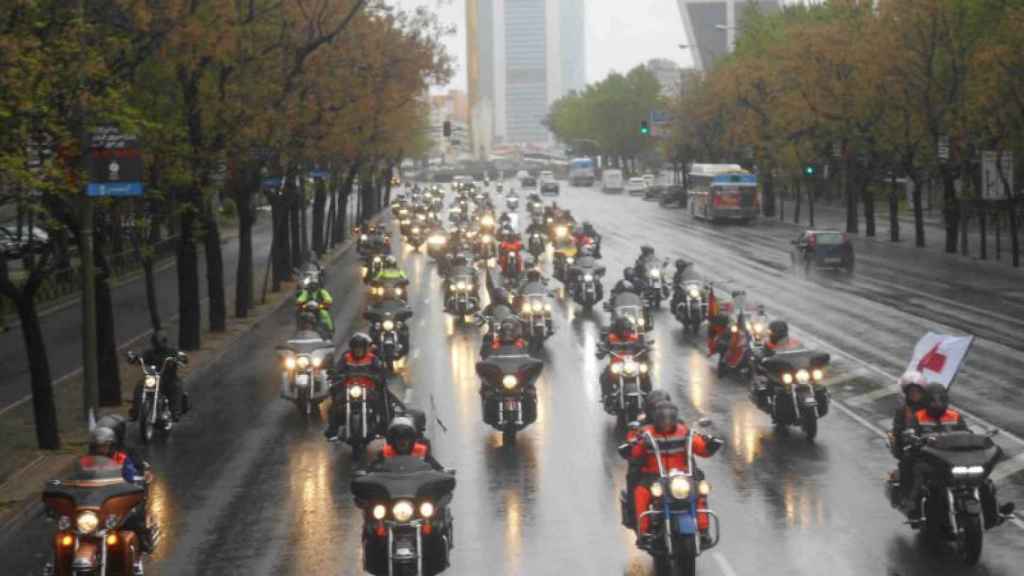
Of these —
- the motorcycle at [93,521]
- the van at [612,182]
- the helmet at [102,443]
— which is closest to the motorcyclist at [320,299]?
the helmet at [102,443]

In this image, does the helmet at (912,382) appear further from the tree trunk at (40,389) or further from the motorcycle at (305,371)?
the tree trunk at (40,389)

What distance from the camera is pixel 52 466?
21062 mm

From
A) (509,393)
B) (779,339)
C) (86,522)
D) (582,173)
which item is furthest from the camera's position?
(582,173)

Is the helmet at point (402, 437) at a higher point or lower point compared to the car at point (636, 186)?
lower

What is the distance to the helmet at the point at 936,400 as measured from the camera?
1555 cm

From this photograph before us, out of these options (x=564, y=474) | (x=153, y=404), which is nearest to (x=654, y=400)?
(x=564, y=474)

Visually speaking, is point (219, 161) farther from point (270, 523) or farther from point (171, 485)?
point (270, 523)

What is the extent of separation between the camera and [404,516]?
12844 mm

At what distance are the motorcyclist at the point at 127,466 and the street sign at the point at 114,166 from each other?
366 inches

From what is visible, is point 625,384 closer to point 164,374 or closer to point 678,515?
point 164,374

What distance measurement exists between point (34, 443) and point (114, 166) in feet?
13.5

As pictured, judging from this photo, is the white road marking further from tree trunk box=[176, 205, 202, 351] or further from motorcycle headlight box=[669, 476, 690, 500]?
tree trunk box=[176, 205, 202, 351]

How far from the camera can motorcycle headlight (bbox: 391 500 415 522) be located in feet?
42.1

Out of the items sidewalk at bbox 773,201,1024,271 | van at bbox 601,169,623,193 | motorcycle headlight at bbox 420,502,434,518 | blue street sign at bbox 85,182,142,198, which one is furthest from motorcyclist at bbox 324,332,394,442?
van at bbox 601,169,623,193
